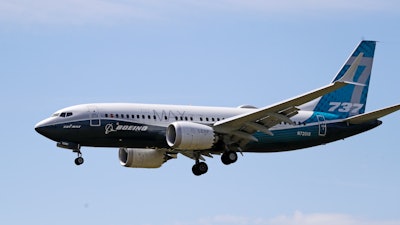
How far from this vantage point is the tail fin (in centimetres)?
8019

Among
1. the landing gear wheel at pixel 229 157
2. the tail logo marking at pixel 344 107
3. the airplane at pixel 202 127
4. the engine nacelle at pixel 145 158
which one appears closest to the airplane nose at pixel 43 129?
the airplane at pixel 202 127

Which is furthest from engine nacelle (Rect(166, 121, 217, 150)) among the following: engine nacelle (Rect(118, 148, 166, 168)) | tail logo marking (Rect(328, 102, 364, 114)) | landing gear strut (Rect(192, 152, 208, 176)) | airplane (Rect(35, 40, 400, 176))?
tail logo marking (Rect(328, 102, 364, 114))

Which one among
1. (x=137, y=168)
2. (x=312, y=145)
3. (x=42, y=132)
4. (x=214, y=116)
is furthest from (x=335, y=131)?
(x=42, y=132)

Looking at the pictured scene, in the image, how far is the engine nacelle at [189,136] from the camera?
234ft

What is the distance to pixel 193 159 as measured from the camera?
255 ft

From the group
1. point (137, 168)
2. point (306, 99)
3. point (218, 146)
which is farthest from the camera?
point (137, 168)

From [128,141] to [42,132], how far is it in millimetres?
5355

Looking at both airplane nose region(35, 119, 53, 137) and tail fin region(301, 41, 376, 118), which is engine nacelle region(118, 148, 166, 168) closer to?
airplane nose region(35, 119, 53, 137)

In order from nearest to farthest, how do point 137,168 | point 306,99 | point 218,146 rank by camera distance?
point 306,99, point 218,146, point 137,168

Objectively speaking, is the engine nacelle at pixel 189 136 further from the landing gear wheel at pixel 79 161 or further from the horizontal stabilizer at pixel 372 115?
the horizontal stabilizer at pixel 372 115

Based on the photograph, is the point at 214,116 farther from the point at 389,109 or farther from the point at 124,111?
the point at 389,109

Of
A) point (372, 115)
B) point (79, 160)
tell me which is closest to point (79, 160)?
point (79, 160)

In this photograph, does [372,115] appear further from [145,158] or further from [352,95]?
[145,158]

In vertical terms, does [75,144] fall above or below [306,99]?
below
